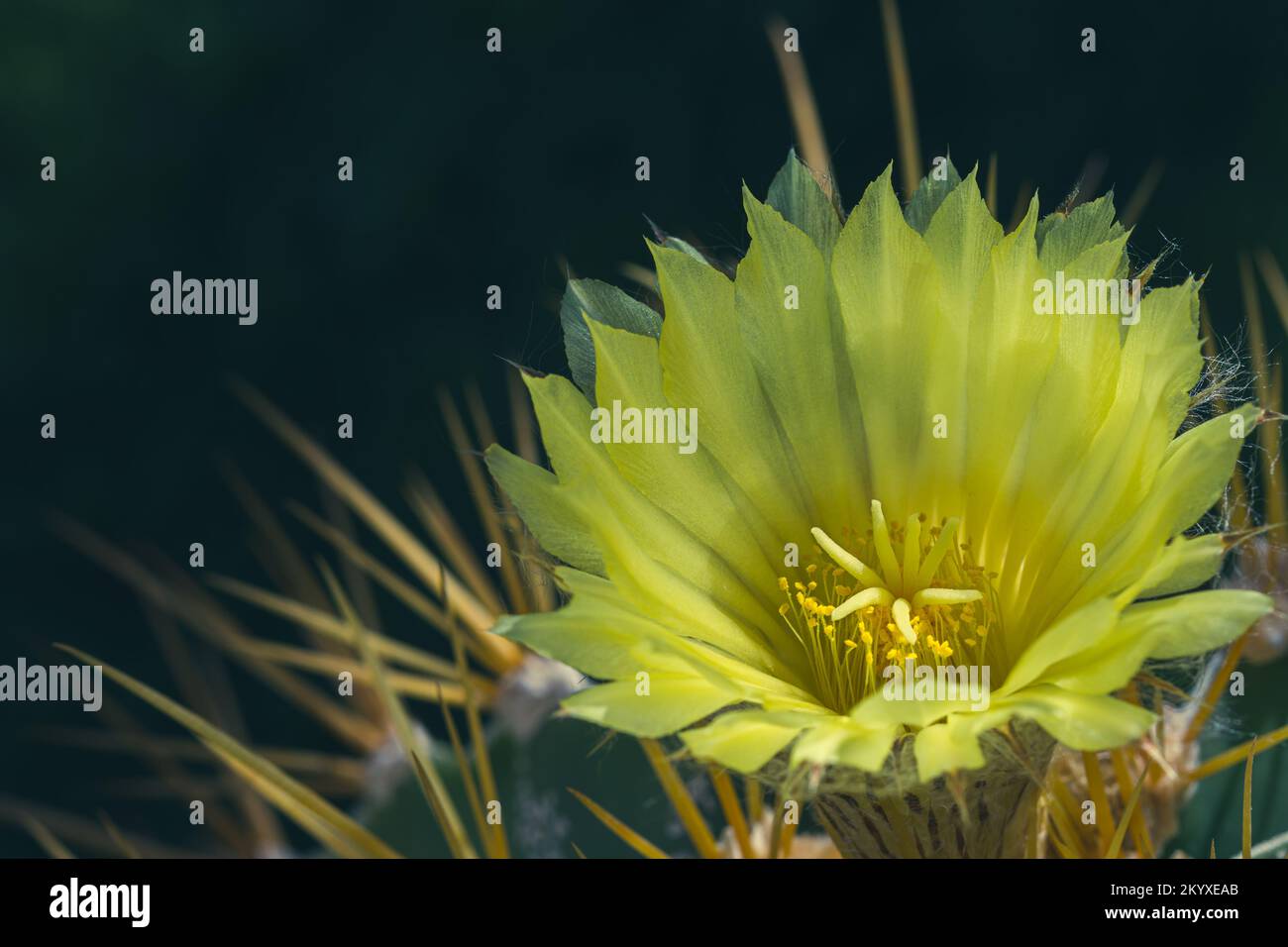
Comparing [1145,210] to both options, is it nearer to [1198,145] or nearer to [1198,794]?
[1198,145]

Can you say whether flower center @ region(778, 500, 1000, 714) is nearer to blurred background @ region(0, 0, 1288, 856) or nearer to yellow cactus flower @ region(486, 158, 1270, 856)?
yellow cactus flower @ region(486, 158, 1270, 856)

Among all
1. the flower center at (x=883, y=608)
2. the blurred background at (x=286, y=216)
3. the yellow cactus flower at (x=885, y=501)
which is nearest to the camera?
the yellow cactus flower at (x=885, y=501)

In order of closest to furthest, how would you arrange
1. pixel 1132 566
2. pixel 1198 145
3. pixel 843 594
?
pixel 1132 566 → pixel 843 594 → pixel 1198 145

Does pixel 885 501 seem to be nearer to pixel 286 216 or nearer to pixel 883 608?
pixel 883 608

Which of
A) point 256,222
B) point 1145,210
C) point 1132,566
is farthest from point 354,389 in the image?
point 1132,566

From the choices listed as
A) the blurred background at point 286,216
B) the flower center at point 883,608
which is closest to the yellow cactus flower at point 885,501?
the flower center at point 883,608

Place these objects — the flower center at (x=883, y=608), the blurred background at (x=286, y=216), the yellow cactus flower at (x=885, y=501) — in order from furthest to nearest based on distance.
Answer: the blurred background at (x=286, y=216) → the flower center at (x=883, y=608) → the yellow cactus flower at (x=885, y=501)

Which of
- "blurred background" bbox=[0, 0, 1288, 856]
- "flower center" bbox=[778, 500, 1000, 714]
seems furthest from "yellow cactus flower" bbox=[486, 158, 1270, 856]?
"blurred background" bbox=[0, 0, 1288, 856]

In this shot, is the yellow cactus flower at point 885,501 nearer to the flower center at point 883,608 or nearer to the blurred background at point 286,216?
the flower center at point 883,608
